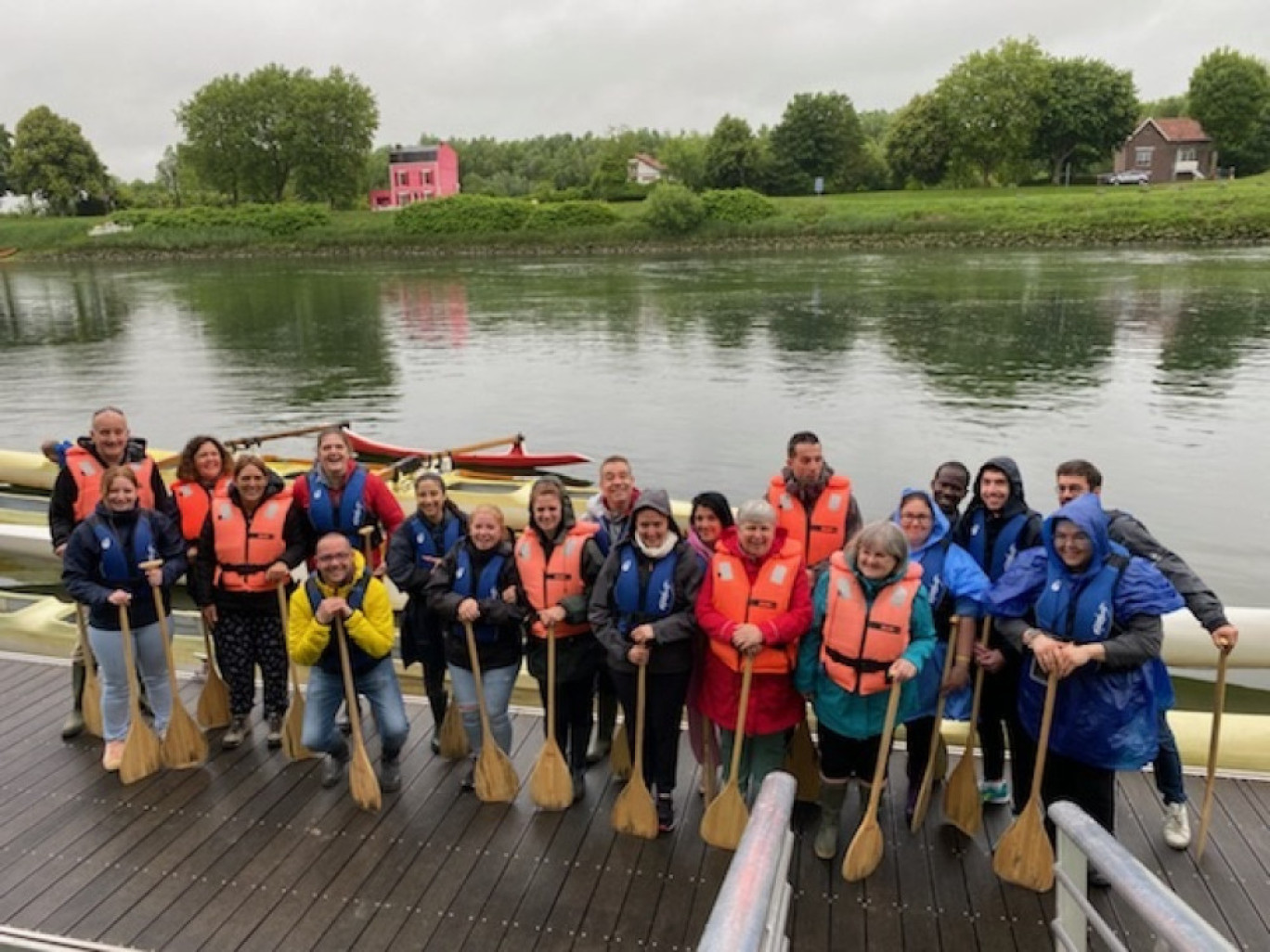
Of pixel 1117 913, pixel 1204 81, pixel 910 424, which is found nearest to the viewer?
pixel 1117 913

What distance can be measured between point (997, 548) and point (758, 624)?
128 centimetres

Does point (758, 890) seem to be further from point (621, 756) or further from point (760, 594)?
point (621, 756)

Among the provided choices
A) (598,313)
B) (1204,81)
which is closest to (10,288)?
(598,313)

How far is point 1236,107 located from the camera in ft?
239

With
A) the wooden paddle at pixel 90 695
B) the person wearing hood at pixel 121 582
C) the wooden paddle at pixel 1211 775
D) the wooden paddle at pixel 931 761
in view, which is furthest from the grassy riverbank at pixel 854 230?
the person wearing hood at pixel 121 582

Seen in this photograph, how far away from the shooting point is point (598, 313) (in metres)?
33.0

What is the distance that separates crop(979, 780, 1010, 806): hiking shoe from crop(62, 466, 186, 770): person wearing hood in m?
4.05

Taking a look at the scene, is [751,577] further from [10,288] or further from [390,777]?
[10,288]

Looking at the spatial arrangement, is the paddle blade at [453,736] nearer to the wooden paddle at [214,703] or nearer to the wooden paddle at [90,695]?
the wooden paddle at [214,703]

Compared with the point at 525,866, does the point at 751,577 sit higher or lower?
higher

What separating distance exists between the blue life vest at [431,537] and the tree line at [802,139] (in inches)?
2752

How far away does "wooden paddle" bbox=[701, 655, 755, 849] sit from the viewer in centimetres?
396

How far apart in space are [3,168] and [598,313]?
79309 mm

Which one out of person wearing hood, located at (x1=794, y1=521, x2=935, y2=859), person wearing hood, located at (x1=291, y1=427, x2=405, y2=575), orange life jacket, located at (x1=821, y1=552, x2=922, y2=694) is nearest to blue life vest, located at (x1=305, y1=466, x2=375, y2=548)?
person wearing hood, located at (x1=291, y1=427, x2=405, y2=575)
